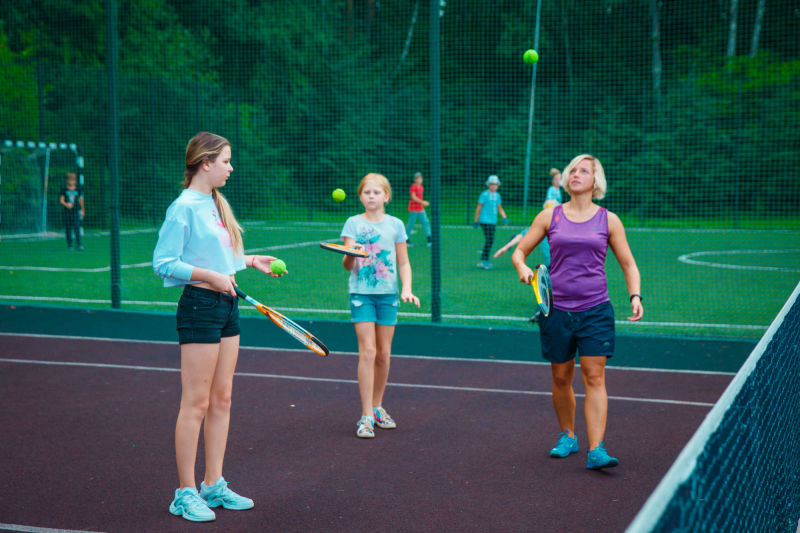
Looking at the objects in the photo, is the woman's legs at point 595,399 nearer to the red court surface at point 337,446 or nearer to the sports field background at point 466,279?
the red court surface at point 337,446

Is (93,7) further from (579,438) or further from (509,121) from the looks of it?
(579,438)

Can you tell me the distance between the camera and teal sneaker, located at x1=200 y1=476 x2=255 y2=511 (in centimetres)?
445

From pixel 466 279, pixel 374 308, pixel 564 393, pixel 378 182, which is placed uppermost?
pixel 378 182

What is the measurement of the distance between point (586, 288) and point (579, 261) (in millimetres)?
172

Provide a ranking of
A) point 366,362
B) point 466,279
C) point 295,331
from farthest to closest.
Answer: point 466,279 → point 366,362 → point 295,331

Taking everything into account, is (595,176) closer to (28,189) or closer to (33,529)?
(33,529)

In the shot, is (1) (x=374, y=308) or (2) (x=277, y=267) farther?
(1) (x=374, y=308)

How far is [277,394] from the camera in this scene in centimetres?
707

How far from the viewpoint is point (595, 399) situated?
5.07 metres

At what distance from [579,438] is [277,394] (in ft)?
8.60

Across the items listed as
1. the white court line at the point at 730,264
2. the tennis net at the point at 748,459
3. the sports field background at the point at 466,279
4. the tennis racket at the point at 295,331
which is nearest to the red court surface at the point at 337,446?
the tennis racket at the point at 295,331

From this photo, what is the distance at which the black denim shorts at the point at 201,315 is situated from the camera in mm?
4133

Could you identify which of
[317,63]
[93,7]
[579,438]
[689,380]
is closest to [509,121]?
[317,63]

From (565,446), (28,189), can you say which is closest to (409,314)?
(565,446)
